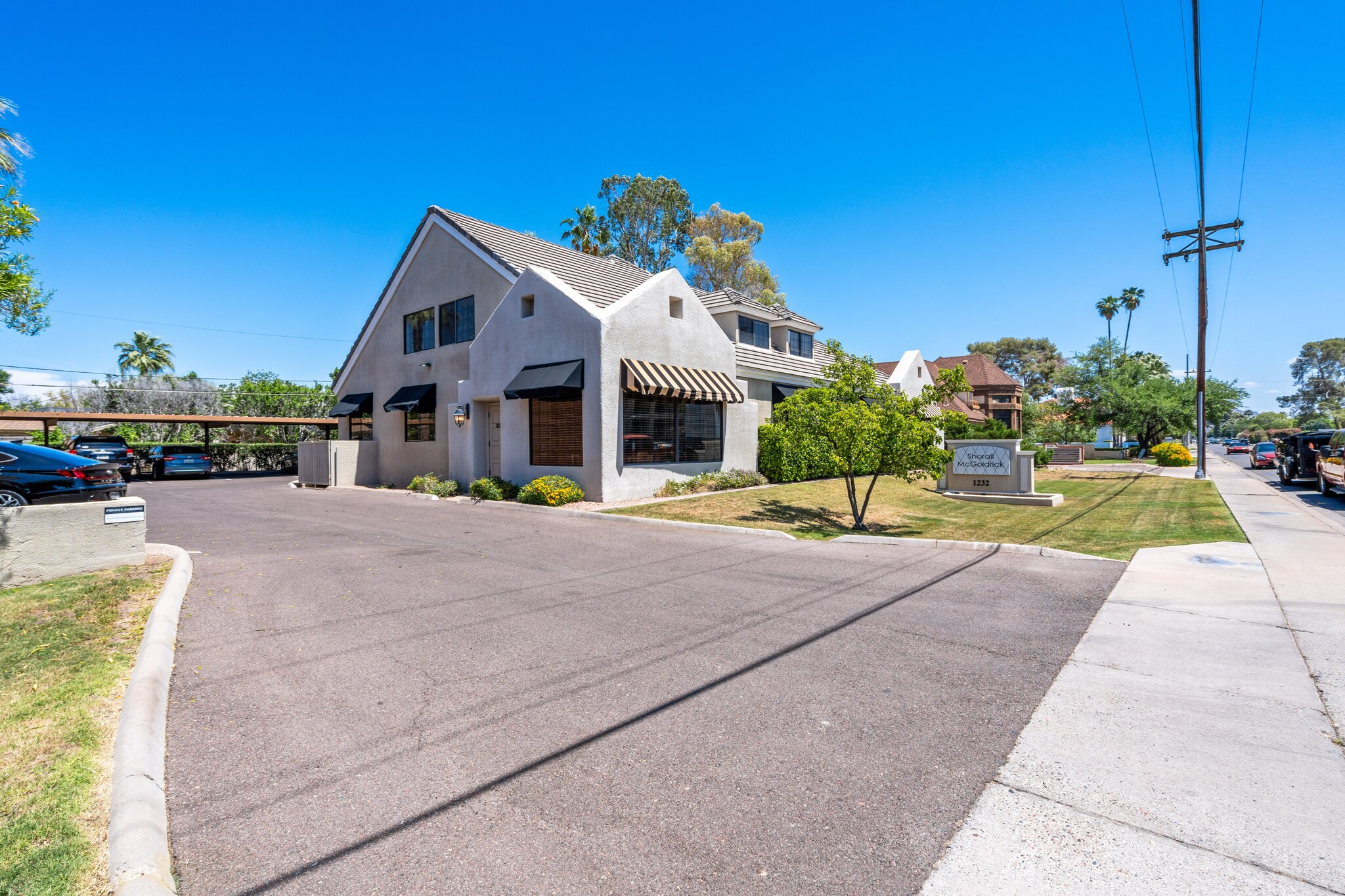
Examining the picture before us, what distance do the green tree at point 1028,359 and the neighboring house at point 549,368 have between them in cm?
7252

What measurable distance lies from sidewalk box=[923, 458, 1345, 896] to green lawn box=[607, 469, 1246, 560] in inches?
180

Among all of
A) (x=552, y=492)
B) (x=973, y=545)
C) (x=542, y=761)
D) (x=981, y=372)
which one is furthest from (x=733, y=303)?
(x=981, y=372)

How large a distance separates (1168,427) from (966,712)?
4414 cm

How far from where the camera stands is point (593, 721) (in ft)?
13.8

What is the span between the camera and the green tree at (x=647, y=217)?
44.4 metres

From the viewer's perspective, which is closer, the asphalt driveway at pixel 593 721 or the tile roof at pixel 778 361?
the asphalt driveway at pixel 593 721

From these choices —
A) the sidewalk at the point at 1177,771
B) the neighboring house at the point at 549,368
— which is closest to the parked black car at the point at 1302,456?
the neighboring house at the point at 549,368

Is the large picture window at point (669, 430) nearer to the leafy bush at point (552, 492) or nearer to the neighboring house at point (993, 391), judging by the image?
the leafy bush at point (552, 492)

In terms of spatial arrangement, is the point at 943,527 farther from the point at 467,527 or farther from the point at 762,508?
the point at 467,527

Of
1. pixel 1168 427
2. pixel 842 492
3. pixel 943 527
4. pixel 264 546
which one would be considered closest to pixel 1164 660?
pixel 943 527

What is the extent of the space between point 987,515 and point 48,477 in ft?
61.8

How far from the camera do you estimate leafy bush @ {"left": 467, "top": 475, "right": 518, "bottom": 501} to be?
1741 cm

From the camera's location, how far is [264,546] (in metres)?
10.6

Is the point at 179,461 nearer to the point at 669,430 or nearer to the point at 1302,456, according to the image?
the point at 669,430
